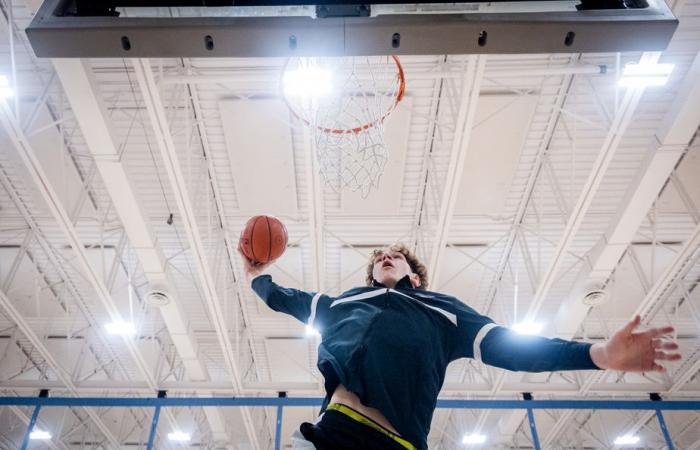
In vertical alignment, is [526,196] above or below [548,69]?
above

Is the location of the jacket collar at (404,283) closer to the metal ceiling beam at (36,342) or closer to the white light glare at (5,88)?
the white light glare at (5,88)

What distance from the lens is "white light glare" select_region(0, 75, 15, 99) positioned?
578cm

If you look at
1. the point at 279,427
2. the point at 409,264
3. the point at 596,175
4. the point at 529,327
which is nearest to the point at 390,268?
the point at 409,264

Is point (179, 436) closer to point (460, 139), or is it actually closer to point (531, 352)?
point (460, 139)

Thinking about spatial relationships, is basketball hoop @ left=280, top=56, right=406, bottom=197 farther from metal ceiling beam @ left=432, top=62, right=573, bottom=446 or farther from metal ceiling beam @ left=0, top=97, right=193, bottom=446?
metal ceiling beam @ left=0, top=97, right=193, bottom=446

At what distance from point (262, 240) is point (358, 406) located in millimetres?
2102

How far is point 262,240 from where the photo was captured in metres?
3.75

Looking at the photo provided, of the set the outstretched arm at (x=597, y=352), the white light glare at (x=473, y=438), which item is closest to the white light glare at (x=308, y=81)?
the outstretched arm at (x=597, y=352)

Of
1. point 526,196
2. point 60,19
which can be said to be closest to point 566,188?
point 526,196

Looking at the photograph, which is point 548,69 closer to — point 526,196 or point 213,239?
point 526,196

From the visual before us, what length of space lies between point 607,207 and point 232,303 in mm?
8520

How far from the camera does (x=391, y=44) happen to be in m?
2.46

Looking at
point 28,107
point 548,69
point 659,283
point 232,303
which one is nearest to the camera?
point 548,69

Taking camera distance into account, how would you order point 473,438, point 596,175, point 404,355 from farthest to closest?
1. point 473,438
2. point 596,175
3. point 404,355
